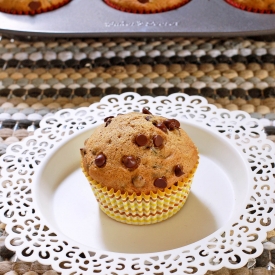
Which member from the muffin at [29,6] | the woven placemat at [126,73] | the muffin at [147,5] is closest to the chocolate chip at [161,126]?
the woven placemat at [126,73]

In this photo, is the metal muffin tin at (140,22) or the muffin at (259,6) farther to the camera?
the muffin at (259,6)

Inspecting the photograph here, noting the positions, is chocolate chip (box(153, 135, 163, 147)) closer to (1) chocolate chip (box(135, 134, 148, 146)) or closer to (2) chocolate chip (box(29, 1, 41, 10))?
(1) chocolate chip (box(135, 134, 148, 146))

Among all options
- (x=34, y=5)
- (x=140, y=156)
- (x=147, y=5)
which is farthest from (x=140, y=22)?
(x=140, y=156)

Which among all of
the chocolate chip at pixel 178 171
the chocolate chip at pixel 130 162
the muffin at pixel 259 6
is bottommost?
the chocolate chip at pixel 178 171

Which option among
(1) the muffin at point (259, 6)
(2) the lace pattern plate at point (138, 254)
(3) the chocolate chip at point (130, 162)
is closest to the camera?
(2) the lace pattern plate at point (138, 254)

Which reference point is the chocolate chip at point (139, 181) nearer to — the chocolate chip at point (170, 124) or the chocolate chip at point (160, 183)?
the chocolate chip at point (160, 183)

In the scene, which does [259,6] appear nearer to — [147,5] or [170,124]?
[147,5]
